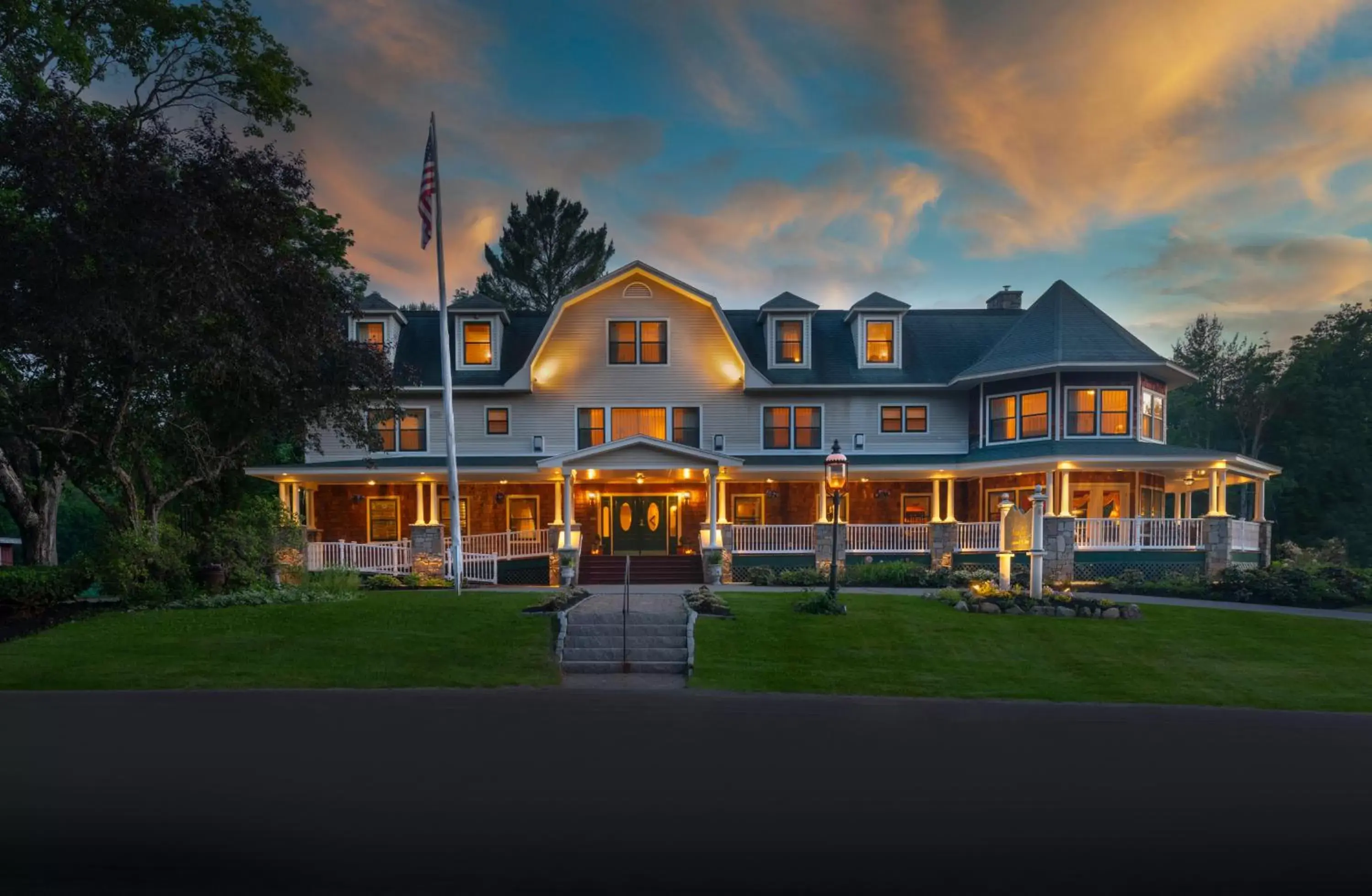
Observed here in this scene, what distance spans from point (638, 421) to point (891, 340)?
932cm

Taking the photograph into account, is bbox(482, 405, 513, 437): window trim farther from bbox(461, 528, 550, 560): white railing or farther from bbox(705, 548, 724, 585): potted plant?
bbox(705, 548, 724, 585): potted plant

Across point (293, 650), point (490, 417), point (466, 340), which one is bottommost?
point (293, 650)

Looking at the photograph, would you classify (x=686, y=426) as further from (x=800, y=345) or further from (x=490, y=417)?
(x=490, y=417)

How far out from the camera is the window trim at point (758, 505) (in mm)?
27703

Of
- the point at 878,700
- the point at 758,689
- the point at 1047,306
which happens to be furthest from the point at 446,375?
the point at 1047,306

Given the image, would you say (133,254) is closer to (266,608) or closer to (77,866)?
(266,608)

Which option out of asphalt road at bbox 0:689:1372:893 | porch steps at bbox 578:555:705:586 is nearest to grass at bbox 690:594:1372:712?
asphalt road at bbox 0:689:1372:893

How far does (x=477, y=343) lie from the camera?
28078 millimetres

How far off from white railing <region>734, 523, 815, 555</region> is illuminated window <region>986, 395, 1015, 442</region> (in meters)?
7.10

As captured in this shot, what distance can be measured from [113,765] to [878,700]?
8256mm

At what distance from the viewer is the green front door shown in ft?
89.4

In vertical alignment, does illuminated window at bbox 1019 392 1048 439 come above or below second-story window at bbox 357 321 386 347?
below

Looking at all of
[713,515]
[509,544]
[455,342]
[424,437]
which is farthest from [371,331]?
[713,515]

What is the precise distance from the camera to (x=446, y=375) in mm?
20266
